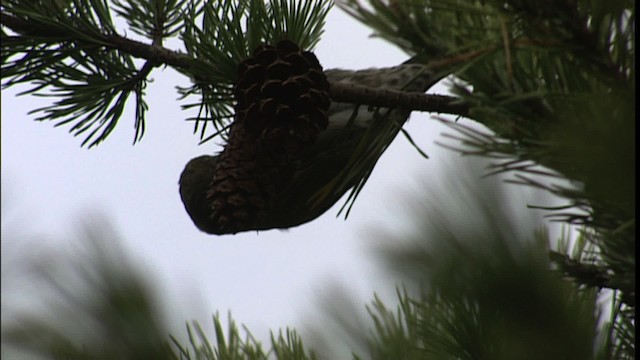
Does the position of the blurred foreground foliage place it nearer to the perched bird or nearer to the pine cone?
the pine cone

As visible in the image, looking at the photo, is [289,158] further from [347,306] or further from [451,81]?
[451,81]

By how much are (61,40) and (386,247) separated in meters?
0.59

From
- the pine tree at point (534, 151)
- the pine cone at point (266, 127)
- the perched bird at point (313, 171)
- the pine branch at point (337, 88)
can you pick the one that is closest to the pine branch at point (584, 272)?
the pine tree at point (534, 151)

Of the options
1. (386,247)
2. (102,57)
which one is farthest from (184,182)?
(386,247)

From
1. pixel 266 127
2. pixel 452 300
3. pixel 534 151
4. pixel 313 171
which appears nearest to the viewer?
pixel 534 151

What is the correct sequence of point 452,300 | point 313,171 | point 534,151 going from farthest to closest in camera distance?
point 313,171 → point 452,300 → point 534,151

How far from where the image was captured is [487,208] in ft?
2.55

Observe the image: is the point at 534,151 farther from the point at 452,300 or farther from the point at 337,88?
the point at 337,88

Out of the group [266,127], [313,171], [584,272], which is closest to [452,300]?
[584,272]

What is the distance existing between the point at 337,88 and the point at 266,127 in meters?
0.10

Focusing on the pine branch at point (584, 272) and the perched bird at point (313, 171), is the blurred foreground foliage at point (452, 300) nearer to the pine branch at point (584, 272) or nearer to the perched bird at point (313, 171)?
the pine branch at point (584, 272)

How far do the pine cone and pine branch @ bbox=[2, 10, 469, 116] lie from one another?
0.04 metres

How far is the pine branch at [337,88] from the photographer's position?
3.54 feet

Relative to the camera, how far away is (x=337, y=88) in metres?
1.14
